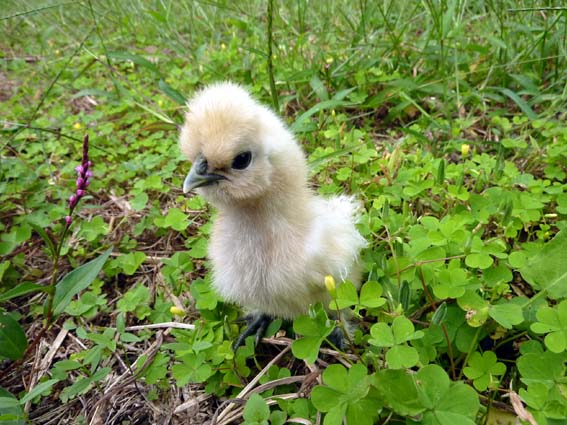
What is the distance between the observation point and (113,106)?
149 inches

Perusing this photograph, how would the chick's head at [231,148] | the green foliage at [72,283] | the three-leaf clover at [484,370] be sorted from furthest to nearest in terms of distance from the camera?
1. the green foliage at [72,283]
2. the chick's head at [231,148]
3. the three-leaf clover at [484,370]

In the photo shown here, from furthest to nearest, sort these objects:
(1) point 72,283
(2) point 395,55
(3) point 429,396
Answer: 1. (2) point 395,55
2. (1) point 72,283
3. (3) point 429,396

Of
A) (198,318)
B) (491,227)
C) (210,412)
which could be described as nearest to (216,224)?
(198,318)

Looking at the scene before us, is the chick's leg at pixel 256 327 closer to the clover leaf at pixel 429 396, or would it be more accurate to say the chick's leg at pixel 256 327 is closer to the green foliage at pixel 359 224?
the green foliage at pixel 359 224

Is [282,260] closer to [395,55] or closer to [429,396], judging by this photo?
[429,396]

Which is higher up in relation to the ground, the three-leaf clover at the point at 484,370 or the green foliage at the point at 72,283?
the green foliage at the point at 72,283

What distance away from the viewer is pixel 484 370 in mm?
1410

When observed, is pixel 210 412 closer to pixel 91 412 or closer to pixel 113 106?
pixel 91 412

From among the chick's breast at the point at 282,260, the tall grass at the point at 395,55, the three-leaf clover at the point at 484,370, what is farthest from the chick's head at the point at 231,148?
the tall grass at the point at 395,55

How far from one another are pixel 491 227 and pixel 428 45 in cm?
182

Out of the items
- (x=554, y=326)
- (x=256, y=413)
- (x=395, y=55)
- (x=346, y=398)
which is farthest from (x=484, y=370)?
(x=395, y=55)

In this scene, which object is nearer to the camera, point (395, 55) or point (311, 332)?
point (311, 332)

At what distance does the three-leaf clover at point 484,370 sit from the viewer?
4.55ft

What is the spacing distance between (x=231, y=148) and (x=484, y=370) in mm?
1103
